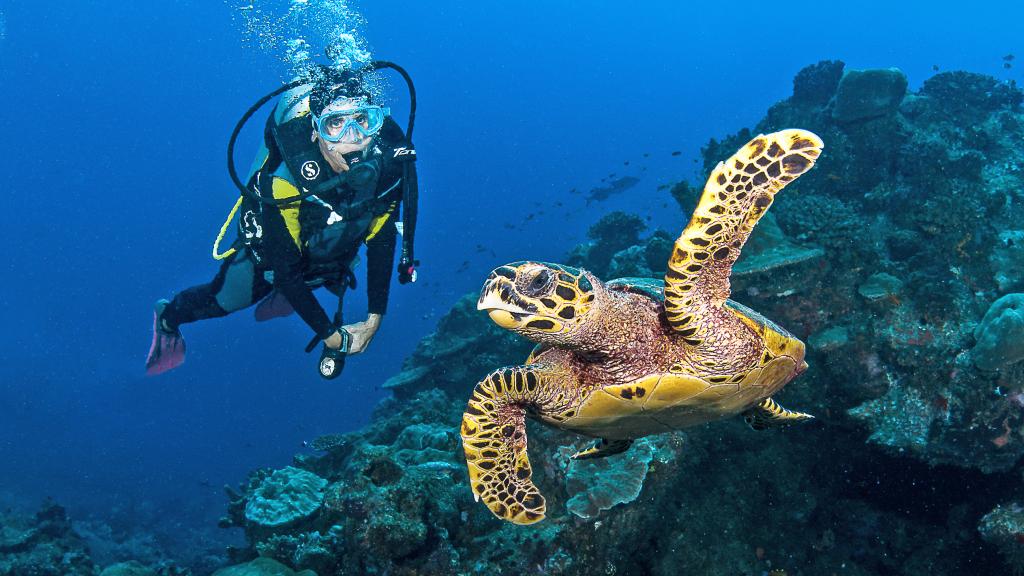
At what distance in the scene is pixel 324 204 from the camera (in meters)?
4.88

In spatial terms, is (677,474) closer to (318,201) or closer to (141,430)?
(318,201)

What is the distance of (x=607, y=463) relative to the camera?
5406mm

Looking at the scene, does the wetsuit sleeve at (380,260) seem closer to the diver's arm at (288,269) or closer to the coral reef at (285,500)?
the diver's arm at (288,269)

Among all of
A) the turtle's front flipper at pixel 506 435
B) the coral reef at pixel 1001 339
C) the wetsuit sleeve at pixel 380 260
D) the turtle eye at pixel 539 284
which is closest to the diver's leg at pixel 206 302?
the wetsuit sleeve at pixel 380 260

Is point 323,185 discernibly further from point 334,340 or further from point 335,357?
point 335,357

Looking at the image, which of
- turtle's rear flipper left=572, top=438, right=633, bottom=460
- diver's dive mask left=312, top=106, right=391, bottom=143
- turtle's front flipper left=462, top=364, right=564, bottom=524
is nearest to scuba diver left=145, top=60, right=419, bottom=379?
diver's dive mask left=312, top=106, right=391, bottom=143

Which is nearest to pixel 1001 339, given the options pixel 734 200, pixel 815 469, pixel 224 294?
pixel 815 469

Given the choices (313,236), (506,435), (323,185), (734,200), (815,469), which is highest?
(323,185)

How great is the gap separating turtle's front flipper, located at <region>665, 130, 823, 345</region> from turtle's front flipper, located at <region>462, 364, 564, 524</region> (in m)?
1.06

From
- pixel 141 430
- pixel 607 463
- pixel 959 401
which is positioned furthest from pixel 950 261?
pixel 141 430

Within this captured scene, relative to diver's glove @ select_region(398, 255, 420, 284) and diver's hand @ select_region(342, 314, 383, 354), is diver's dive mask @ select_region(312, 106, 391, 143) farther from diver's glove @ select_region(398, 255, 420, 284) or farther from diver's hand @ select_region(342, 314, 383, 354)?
diver's hand @ select_region(342, 314, 383, 354)

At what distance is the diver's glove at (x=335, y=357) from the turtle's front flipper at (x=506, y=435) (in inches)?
82.6

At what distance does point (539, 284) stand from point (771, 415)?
3.26 metres

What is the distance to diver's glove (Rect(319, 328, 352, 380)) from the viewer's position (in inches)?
200
